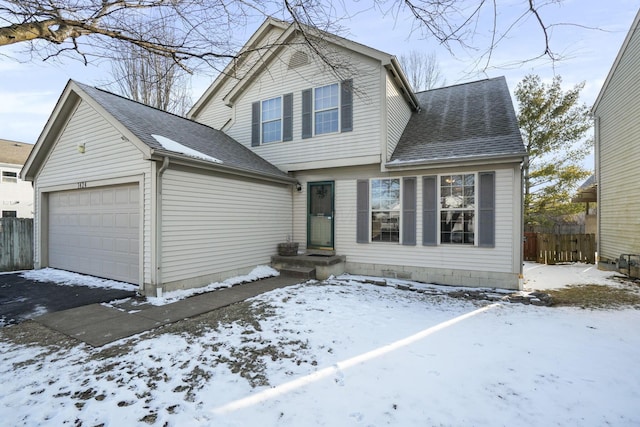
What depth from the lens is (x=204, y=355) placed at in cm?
357

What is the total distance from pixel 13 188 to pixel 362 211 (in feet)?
72.4

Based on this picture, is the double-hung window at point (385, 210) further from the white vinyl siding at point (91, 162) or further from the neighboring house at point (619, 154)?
the neighboring house at point (619, 154)

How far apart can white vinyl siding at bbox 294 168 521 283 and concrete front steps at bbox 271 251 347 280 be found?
47 cm

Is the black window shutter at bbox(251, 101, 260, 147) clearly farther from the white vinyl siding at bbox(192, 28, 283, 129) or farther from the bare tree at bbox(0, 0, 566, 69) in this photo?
the bare tree at bbox(0, 0, 566, 69)

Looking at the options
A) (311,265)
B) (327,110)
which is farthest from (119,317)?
(327,110)

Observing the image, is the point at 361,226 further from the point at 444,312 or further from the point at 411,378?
the point at 411,378

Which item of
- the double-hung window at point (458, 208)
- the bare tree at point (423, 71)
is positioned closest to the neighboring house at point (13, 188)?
the double-hung window at point (458, 208)

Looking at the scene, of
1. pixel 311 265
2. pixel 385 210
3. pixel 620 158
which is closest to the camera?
pixel 311 265

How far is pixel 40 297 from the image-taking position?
6012 millimetres

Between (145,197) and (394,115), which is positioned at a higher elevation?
(394,115)

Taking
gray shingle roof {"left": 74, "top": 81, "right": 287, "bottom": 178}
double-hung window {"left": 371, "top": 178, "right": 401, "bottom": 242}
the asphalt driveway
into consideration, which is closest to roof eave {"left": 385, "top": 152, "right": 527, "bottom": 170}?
double-hung window {"left": 371, "top": 178, "right": 401, "bottom": 242}

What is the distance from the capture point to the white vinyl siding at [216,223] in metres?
6.24

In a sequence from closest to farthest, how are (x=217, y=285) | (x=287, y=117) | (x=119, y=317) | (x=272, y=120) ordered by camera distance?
(x=119, y=317)
(x=217, y=285)
(x=287, y=117)
(x=272, y=120)

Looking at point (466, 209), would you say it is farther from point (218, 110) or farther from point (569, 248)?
point (218, 110)
